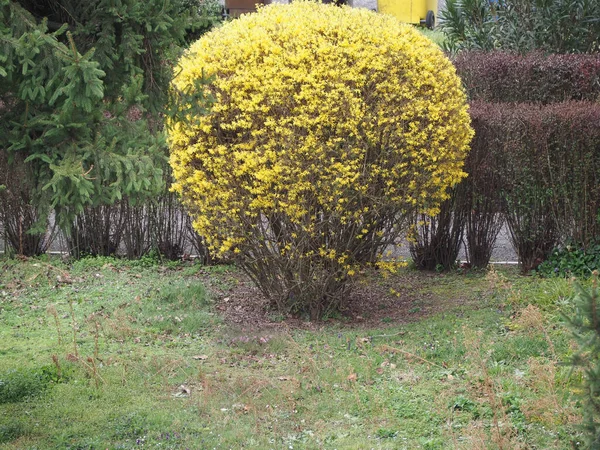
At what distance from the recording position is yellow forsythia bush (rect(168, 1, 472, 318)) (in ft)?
20.4

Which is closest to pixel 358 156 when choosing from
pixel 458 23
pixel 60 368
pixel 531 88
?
pixel 60 368

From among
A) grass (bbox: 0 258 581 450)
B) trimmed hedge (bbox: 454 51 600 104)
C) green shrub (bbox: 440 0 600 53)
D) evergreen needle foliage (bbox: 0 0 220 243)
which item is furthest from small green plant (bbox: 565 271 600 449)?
green shrub (bbox: 440 0 600 53)

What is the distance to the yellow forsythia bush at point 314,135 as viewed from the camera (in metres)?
6.21

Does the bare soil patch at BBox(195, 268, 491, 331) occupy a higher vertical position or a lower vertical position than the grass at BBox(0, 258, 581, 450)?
higher

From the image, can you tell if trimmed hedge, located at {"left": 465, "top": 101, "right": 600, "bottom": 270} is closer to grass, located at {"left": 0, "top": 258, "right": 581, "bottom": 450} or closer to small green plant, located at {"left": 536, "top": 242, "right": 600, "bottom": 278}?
small green plant, located at {"left": 536, "top": 242, "right": 600, "bottom": 278}

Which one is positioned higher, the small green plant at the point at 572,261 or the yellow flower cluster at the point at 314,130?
the yellow flower cluster at the point at 314,130

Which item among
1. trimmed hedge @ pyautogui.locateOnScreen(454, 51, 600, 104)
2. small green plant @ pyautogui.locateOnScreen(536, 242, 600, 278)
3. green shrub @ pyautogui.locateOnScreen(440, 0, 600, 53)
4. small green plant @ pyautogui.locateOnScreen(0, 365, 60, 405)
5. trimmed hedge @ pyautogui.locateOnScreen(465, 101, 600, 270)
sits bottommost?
small green plant @ pyautogui.locateOnScreen(0, 365, 60, 405)

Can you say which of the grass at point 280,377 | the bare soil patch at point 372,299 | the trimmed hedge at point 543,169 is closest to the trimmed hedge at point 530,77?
the trimmed hedge at point 543,169

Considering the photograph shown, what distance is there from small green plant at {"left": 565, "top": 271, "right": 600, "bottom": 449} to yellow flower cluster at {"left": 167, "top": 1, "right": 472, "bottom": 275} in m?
3.58

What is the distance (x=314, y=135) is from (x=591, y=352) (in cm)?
372

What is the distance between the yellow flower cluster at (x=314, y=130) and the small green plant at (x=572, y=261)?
1996 mm

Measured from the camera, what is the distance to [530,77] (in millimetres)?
11070

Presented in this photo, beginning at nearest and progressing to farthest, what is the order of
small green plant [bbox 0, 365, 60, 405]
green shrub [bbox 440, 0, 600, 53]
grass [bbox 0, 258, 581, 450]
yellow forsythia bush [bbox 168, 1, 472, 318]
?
1. grass [bbox 0, 258, 581, 450]
2. small green plant [bbox 0, 365, 60, 405]
3. yellow forsythia bush [bbox 168, 1, 472, 318]
4. green shrub [bbox 440, 0, 600, 53]

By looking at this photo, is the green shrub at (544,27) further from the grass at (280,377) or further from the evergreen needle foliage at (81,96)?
the evergreen needle foliage at (81,96)
